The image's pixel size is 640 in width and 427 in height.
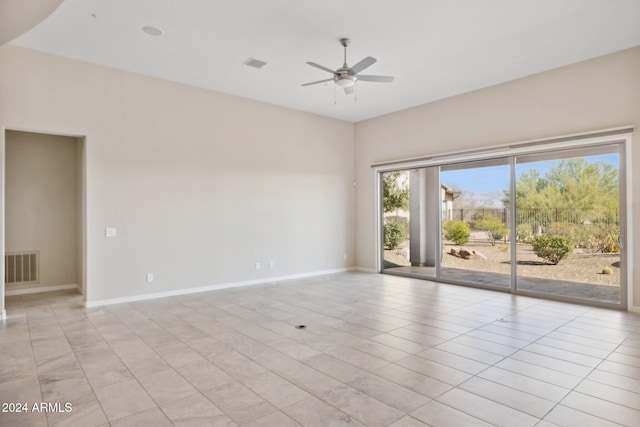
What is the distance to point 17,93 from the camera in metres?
4.66

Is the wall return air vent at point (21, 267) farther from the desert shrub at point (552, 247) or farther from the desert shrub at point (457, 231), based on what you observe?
the desert shrub at point (552, 247)

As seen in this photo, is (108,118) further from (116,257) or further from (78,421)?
(78,421)

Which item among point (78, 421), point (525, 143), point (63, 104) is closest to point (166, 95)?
point (63, 104)

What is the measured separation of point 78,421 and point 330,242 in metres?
6.00

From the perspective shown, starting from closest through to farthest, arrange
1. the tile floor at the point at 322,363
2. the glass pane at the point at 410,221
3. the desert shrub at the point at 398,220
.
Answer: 1. the tile floor at the point at 322,363
2. the glass pane at the point at 410,221
3. the desert shrub at the point at 398,220

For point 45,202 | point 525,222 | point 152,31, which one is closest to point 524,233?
point 525,222

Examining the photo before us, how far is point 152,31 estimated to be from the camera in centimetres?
425

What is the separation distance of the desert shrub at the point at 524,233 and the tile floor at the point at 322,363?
1039 mm

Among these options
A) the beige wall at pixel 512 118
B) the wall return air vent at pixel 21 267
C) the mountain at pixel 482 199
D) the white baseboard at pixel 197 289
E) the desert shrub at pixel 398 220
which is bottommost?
the white baseboard at pixel 197 289

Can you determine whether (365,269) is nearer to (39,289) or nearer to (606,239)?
(606,239)

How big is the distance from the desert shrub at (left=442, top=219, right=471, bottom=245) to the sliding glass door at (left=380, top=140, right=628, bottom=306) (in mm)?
18

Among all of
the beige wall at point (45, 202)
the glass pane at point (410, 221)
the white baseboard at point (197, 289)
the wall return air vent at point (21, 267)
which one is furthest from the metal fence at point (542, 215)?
the wall return air vent at point (21, 267)

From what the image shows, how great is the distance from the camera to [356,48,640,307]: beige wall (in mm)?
4816

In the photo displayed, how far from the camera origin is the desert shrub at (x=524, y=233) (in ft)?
18.9
